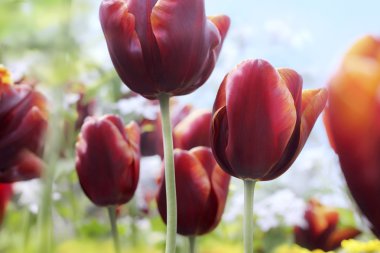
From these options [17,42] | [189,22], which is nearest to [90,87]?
[17,42]

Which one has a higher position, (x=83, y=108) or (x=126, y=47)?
(x=126, y=47)

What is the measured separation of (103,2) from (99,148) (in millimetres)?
93

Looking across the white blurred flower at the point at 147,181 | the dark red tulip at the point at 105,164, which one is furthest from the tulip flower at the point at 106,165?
the white blurred flower at the point at 147,181

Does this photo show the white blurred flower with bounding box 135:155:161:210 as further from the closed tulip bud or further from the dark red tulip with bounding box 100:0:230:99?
the dark red tulip with bounding box 100:0:230:99

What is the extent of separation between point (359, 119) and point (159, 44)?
0.45 feet

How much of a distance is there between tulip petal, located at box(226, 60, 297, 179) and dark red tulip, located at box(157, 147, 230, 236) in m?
0.07

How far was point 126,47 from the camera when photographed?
27cm

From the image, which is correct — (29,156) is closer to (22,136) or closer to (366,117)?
(22,136)

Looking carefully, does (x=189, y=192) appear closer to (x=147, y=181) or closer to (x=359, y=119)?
(x=359, y=119)

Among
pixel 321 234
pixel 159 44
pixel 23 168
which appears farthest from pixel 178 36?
pixel 321 234

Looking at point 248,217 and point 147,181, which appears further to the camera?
point 147,181

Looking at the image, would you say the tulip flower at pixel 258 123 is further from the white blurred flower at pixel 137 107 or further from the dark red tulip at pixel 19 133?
the white blurred flower at pixel 137 107

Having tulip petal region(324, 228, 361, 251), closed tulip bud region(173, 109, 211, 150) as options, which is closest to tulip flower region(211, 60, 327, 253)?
closed tulip bud region(173, 109, 211, 150)

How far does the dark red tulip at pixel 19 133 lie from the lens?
0.32m
